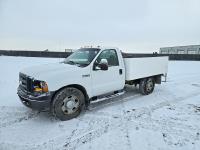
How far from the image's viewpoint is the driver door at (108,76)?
15.2 feet

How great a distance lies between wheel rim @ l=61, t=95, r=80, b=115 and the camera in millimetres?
4133

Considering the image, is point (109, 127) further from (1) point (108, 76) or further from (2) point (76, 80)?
(1) point (108, 76)

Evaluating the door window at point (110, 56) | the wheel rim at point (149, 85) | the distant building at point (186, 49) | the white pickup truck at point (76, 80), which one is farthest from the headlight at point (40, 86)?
the distant building at point (186, 49)

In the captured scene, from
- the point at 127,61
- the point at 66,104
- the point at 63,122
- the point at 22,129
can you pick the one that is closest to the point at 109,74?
the point at 127,61

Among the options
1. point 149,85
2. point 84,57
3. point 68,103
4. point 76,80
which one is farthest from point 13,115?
point 149,85

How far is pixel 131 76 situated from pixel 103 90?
1300 mm

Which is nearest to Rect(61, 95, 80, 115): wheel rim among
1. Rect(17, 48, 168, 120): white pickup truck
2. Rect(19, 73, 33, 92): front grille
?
Rect(17, 48, 168, 120): white pickup truck

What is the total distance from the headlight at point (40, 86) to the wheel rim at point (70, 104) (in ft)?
2.04

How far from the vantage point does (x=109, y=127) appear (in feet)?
12.7

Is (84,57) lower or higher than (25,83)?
higher

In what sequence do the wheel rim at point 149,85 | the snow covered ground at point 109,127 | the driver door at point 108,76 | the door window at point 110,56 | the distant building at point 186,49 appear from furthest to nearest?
the distant building at point 186,49 < the wheel rim at point 149,85 < the door window at point 110,56 < the driver door at point 108,76 < the snow covered ground at point 109,127

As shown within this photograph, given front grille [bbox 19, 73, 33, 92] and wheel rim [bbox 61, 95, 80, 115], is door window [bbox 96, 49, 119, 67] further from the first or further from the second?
front grille [bbox 19, 73, 33, 92]

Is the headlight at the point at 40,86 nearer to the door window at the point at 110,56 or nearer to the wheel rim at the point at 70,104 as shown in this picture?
the wheel rim at the point at 70,104

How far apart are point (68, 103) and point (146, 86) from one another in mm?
3715
